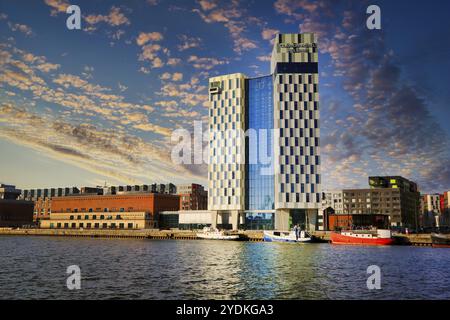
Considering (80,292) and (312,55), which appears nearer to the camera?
(80,292)

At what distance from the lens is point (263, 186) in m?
180

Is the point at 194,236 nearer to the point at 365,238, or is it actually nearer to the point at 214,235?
the point at 214,235

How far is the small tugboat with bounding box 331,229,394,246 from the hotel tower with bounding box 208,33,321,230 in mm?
35823

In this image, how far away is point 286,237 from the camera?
473ft

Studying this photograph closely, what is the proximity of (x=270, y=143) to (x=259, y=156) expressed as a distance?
8.13 metres

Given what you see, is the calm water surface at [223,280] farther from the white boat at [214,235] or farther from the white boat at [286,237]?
the white boat at [214,235]

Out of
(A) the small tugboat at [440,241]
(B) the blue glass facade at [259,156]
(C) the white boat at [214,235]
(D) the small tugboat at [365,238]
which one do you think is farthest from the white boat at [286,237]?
(A) the small tugboat at [440,241]

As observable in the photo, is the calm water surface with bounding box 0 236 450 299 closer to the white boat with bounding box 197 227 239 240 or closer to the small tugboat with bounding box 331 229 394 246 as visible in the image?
the small tugboat with bounding box 331 229 394 246

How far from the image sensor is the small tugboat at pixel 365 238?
413 feet

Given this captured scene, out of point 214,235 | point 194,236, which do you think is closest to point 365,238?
point 214,235
